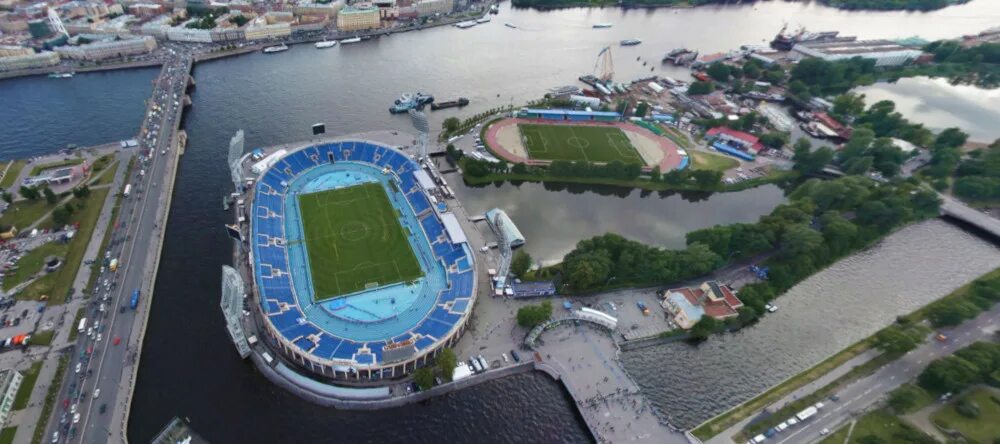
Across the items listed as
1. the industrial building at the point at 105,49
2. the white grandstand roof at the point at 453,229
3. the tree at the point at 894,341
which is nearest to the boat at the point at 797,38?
the tree at the point at 894,341

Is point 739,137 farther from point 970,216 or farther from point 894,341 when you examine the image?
point 894,341

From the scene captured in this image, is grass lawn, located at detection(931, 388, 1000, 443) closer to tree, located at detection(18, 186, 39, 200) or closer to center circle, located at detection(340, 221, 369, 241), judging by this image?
center circle, located at detection(340, 221, 369, 241)

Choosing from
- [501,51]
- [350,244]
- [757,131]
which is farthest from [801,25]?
[350,244]

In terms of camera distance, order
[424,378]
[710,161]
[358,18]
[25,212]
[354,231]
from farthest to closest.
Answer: [358,18], [710,161], [354,231], [25,212], [424,378]

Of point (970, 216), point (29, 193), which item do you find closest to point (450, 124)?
point (29, 193)

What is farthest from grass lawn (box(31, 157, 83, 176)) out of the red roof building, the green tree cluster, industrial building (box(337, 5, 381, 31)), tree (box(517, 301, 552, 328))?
the green tree cluster

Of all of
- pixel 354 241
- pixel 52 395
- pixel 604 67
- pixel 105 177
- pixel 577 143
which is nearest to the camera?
pixel 52 395

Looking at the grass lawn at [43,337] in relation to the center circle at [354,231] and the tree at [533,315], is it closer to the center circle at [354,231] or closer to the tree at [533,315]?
the center circle at [354,231]
